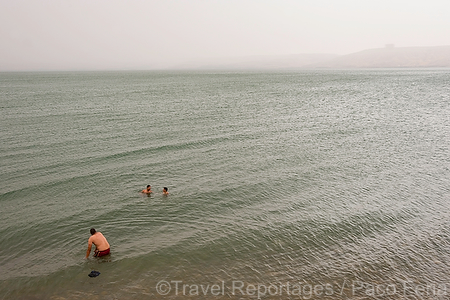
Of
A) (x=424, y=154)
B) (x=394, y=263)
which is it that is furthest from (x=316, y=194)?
(x=424, y=154)

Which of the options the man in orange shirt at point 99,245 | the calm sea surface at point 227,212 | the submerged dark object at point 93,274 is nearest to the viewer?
the calm sea surface at point 227,212

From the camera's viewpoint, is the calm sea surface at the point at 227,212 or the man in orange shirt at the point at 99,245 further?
the man in orange shirt at the point at 99,245

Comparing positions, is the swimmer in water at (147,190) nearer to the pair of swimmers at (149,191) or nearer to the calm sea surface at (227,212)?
the pair of swimmers at (149,191)

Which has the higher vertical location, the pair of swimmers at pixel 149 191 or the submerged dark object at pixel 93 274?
the pair of swimmers at pixel 149 191

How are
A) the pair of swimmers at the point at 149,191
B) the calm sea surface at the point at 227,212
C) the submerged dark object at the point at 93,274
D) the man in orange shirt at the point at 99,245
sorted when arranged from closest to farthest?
the calm sea surface at the point at 227,212, the submerged dark object at the point at 93,274, the man in orange shirt at the point at 99,245, the pair of swimmers at the point at 149,191

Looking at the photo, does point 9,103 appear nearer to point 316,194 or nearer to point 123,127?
point 123,127

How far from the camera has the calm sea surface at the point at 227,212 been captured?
14164 mm

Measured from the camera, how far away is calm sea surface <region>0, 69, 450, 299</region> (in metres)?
14.2

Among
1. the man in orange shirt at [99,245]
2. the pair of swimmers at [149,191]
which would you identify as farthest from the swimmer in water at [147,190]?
the man in orange shirt at [99,245]

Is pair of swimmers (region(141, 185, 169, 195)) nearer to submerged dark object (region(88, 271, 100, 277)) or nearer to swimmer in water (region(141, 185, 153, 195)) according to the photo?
swimmer in water (region(141, 185, 153, 195))

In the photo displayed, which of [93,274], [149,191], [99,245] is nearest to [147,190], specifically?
[149,191]

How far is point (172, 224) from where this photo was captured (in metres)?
19.5

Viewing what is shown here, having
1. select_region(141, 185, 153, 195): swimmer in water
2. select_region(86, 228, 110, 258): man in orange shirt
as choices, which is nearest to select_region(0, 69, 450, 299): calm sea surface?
select_region(141, 185, 153, 195): swimmer in water

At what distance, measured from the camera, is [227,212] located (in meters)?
20.8
